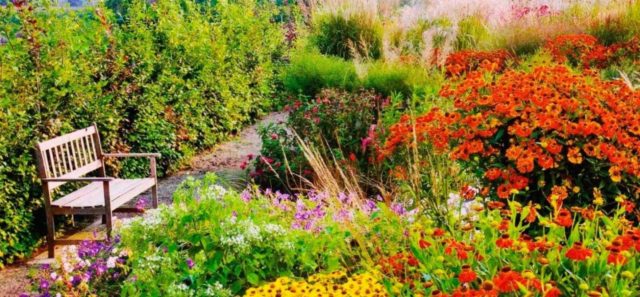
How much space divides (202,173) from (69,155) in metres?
2.32

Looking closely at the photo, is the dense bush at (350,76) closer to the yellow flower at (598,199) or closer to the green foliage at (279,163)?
the green foliage at (279,163)

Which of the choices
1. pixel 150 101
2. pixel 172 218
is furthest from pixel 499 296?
pixel 150 101

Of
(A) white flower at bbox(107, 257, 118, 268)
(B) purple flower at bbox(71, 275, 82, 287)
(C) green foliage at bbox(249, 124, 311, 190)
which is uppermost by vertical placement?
(A) white flower at bbox(107, 257, 118, 268)

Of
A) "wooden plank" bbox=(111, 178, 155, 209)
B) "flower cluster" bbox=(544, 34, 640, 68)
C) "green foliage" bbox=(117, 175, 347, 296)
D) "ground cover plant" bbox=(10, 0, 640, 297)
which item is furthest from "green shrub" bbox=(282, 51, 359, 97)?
"green foliage" bbox=(117, 175, 347, 296)

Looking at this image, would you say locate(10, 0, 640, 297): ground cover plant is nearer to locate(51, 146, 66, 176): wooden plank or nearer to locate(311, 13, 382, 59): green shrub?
locate(51, 146, 66, 176): wooden plank

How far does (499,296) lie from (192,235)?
4.64ft

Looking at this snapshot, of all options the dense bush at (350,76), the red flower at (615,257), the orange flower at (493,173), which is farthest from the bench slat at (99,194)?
the red flower at (615,257)

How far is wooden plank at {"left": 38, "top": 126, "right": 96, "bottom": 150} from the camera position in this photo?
512 cm

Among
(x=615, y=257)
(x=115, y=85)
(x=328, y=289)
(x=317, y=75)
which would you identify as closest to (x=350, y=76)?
(x=317, y=75)

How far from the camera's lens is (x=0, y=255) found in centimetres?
487

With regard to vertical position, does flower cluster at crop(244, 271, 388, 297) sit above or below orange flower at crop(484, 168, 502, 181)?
below

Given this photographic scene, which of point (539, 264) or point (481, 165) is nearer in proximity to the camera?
point (539, 264)

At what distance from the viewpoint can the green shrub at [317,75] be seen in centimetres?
783

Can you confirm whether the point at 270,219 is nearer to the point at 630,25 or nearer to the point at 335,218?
the point at 335,218
